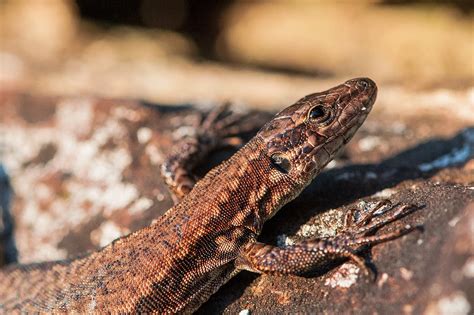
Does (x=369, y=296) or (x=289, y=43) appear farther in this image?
(x=289, y=43)

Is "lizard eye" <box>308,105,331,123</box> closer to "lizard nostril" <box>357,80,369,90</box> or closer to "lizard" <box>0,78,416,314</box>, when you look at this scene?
"lizard" <box>0,78,416,314</box>

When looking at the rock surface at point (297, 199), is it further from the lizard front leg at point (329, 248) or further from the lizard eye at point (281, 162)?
the lizard eye at point (281, 162)

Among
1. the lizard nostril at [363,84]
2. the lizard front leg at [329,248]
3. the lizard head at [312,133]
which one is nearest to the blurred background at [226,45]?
the lizard nostril at [363,84]

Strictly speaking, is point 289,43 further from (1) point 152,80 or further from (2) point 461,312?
(2) point 461,312

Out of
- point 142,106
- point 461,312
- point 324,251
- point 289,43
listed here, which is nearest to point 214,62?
point 289,43

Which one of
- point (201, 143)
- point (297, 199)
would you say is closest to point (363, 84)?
point (297, 199)

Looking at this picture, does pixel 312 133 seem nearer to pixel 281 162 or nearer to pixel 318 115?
pixel 318 115

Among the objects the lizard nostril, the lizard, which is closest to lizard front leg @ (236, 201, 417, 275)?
the lizard
